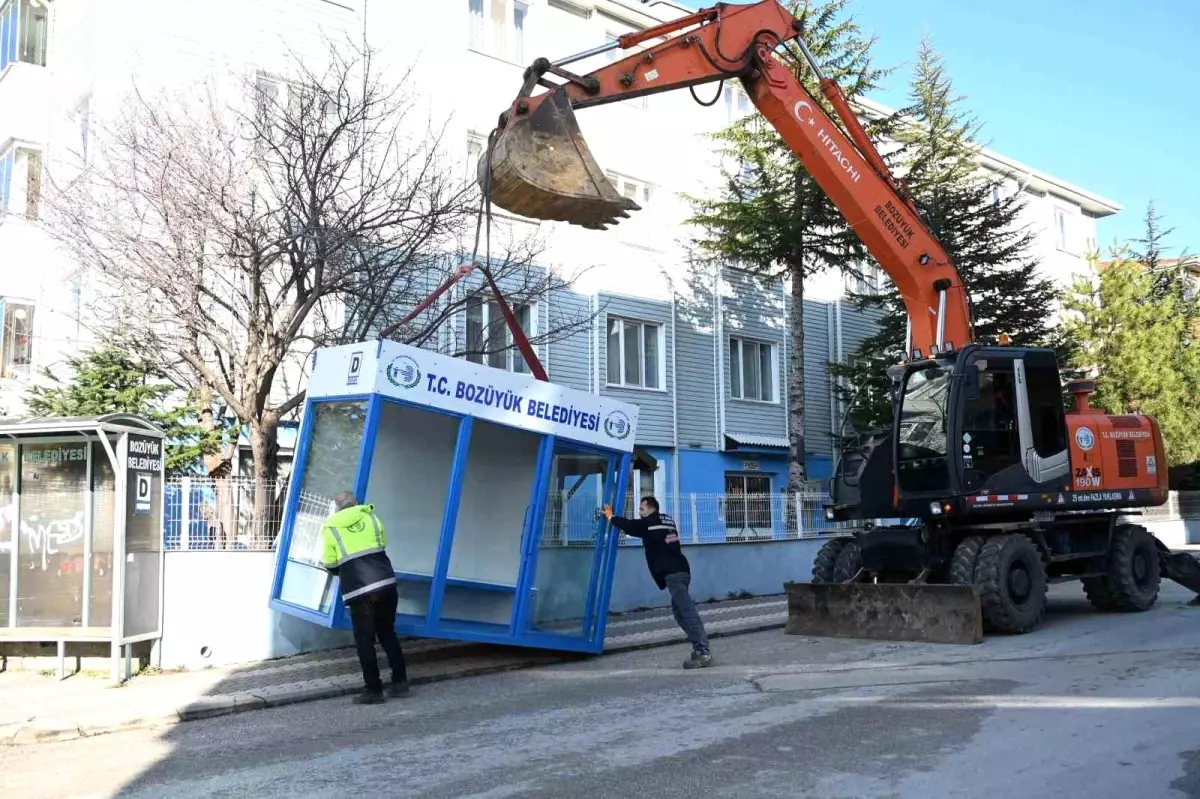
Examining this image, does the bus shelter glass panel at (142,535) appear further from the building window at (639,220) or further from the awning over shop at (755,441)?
the awning over shop at (755,441)

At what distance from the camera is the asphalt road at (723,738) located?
6129mm

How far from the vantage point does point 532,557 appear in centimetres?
1115

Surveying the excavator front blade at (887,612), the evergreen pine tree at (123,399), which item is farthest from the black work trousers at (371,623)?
the evergreen pine tree at (123,399)

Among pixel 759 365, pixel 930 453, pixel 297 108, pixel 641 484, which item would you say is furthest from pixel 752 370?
pixel 297 108

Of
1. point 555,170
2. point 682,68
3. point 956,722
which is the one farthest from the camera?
point 682,68

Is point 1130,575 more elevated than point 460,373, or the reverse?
point 460,373

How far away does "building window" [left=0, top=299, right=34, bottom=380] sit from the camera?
58.7 feet

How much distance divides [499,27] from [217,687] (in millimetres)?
16018

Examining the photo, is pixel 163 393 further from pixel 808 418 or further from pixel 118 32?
pixel 808 418

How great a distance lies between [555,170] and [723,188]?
15728 mm

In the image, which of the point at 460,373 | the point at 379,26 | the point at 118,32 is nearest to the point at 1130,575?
the point at 460,373

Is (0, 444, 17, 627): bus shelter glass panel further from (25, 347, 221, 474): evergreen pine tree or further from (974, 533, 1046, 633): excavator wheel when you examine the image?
(974, 533, 1046, 633): excavator wheel

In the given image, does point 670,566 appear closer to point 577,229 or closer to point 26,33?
point 577,229

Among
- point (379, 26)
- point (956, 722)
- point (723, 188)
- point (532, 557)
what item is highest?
point (379, 26)
